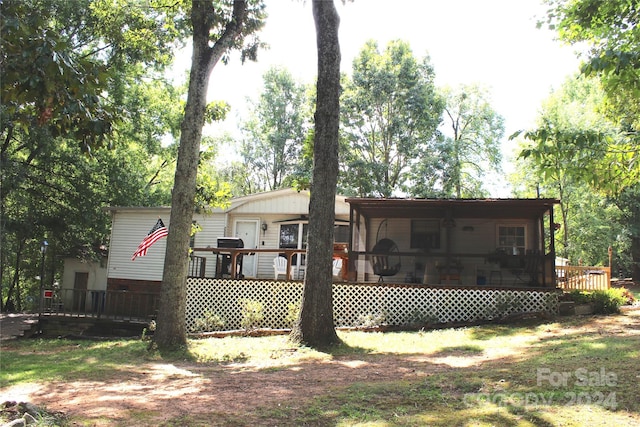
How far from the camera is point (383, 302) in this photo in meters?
12.4

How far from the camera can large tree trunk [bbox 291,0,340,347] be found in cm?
919

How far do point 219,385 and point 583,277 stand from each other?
15063 millimetres

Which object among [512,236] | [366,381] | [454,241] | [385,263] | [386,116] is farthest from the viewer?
[386,116]

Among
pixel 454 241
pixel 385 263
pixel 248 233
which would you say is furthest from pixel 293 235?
pixel 454 241

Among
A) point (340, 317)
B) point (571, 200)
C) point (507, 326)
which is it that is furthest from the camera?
point (571, 200)

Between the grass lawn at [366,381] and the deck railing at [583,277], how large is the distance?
626 cm

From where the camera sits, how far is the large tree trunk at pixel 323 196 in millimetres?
9188

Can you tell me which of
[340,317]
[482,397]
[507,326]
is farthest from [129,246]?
[482,397]

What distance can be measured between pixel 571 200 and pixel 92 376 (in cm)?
2910

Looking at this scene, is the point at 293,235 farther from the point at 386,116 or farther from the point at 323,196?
the point at 386,116

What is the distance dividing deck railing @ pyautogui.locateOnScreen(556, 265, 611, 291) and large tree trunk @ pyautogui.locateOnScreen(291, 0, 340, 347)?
10422mm

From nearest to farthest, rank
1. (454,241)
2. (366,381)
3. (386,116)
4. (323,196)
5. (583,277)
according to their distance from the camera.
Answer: (366,381)
(323,196)
(454,241)
(583,277)
(386,116)

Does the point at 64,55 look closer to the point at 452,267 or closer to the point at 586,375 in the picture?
the point at 586,375

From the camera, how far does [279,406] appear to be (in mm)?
4906
